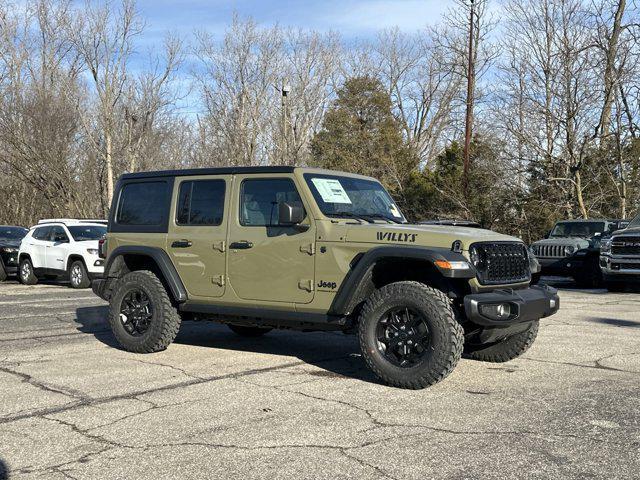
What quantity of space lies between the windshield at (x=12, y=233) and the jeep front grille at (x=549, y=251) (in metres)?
14.4

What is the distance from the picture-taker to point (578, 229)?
18359 millimetres

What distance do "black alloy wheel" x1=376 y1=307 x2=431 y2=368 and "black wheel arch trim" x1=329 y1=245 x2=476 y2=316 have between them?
1.18 feet

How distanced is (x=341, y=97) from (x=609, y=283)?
91.9ft

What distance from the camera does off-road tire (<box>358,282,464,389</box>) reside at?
18.9 feet

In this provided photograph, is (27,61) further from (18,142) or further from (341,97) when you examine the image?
(341,97)

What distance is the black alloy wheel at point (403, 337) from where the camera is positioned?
5.96 m

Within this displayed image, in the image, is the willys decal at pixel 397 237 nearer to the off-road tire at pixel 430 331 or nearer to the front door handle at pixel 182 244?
the off-road tire at pixel 430 331

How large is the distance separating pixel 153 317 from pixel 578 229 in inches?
542

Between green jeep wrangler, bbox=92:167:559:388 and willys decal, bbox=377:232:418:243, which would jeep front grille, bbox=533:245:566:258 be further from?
willys decal, bbox=377:232:418:243

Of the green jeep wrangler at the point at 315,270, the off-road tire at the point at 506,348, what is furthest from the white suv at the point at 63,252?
the off-road tire at the point at 506,348

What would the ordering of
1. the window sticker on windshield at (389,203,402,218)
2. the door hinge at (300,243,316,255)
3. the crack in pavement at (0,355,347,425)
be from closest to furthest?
1. the crack in pavement at (0,355,347,425)
2. the door hinge at (300,243,316,255)
3. the window sticker on windshield at (389,203,402,218)

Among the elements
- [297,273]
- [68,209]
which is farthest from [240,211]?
[68,209]

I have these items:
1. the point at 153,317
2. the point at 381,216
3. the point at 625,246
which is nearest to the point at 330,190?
the point at 381,216

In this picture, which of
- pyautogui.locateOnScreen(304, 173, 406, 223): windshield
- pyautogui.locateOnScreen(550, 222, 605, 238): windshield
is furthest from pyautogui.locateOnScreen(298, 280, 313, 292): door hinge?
pyautogui.locateOnScreen(550, 222, 605, 238): windshield
